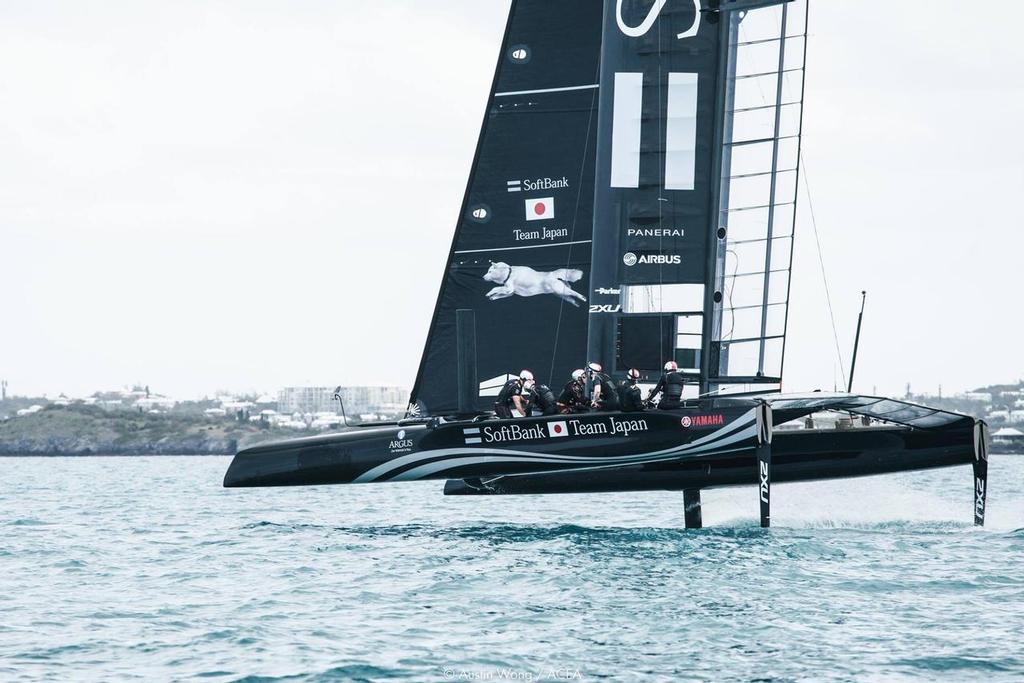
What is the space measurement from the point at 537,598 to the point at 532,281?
7167mm

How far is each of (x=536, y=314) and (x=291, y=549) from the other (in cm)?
473

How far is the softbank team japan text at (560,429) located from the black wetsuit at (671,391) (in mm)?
417

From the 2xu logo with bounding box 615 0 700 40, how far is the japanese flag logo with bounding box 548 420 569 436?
513 centimetres

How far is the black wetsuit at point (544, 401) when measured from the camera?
672 inches

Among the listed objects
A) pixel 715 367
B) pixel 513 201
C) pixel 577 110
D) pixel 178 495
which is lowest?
pixel 178 495

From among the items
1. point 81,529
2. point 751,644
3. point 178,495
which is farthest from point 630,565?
point 178,495

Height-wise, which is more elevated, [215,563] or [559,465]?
[559,465]

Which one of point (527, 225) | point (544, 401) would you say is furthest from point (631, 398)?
point (527, 225)

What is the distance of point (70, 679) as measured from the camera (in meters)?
9.49

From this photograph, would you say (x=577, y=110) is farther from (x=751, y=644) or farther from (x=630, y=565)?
(x=751, y=644)

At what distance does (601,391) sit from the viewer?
55.4 feet

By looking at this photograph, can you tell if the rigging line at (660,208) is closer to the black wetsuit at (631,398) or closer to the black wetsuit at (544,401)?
the black wetsuit at (631,398)

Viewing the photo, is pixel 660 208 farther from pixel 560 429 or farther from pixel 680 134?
pixel 560 429

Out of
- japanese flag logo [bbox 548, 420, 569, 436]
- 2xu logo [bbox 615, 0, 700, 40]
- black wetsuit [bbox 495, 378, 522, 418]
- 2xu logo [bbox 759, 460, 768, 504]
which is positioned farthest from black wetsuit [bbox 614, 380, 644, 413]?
2xu logo [bbox 615, 0, 700, 40]
